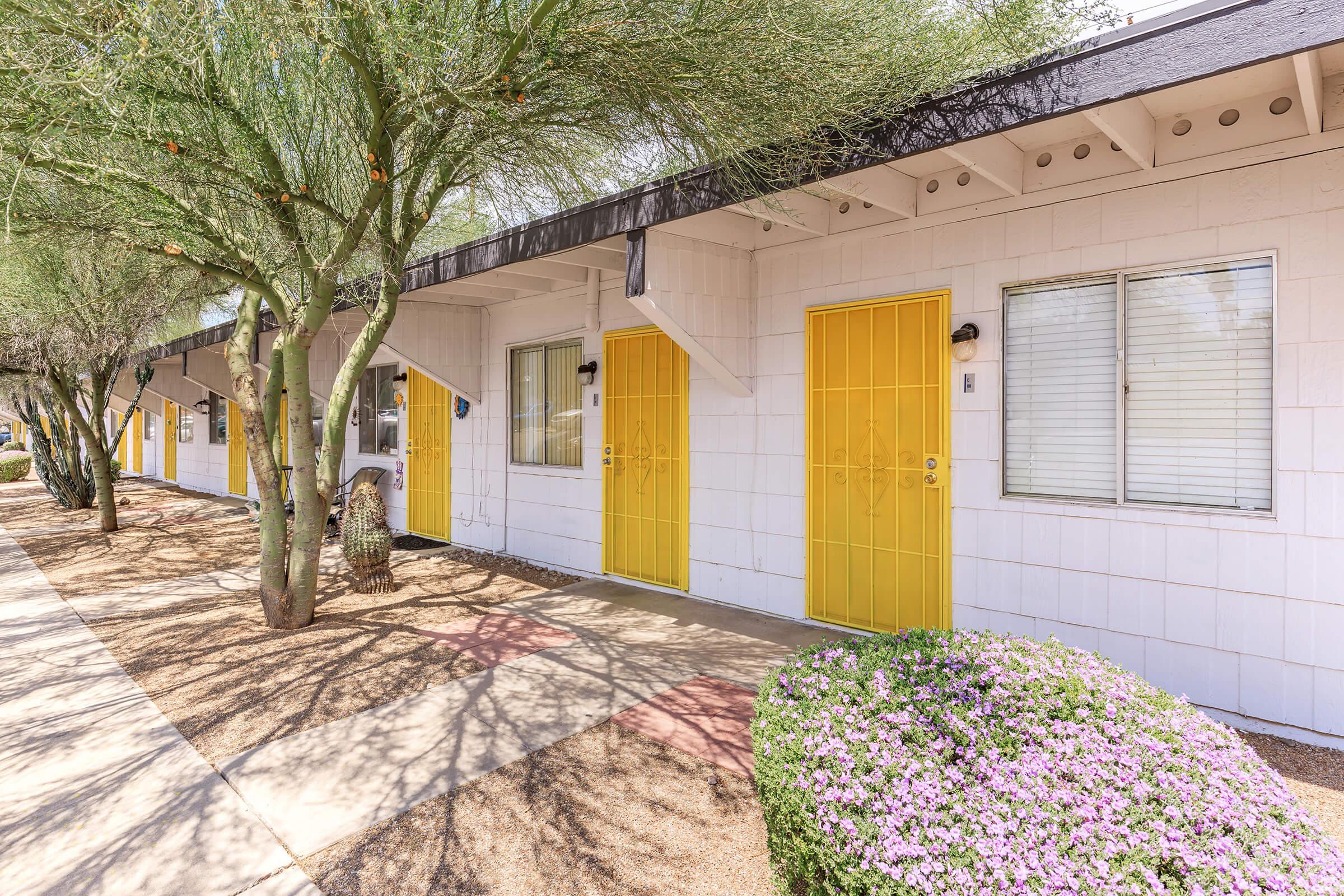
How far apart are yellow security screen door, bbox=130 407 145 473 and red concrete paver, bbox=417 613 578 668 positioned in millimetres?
19240

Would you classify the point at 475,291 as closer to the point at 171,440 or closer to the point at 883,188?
the point at 883,188

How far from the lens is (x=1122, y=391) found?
3.55m

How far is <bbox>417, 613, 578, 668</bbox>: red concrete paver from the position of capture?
4289 mm

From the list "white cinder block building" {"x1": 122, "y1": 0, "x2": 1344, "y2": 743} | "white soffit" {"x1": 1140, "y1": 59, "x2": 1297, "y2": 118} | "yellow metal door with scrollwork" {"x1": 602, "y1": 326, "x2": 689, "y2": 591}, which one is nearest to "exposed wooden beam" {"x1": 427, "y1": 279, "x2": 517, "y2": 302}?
"white cinder block building" {"x1": 122, "y1": 0, "x2": 1344, "y2": 743}

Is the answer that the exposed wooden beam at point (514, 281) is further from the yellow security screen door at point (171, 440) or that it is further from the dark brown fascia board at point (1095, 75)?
the yellow security screen door at point (171, 440)

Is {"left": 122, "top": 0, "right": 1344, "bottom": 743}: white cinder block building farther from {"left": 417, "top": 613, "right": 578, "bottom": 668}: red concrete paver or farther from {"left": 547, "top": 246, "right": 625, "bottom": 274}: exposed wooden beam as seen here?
{"left": 417, "top": 613, "right": 578, "bottom": 668}: red concrete paver

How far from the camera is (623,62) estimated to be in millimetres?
3139

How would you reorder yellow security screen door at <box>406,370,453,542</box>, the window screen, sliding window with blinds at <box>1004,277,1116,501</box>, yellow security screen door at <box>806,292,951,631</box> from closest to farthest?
1. sliding window with blinds at <box>1004,277,1116,501</box>
2. yellow security screen door at <box>806,292,951,631</box>
3. yellow security screen door at <box>406,370,453,542</box>
4. the window screen

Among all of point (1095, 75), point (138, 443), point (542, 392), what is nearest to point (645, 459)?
point (542, 392)

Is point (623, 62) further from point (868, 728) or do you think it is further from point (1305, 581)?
point (1305, 581)

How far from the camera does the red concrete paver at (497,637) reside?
4289mm

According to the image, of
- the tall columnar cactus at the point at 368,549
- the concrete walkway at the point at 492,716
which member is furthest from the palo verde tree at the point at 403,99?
the concrete walkway at the point at 492,716

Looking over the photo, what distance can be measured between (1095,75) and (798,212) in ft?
6.44

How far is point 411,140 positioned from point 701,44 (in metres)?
1.82
